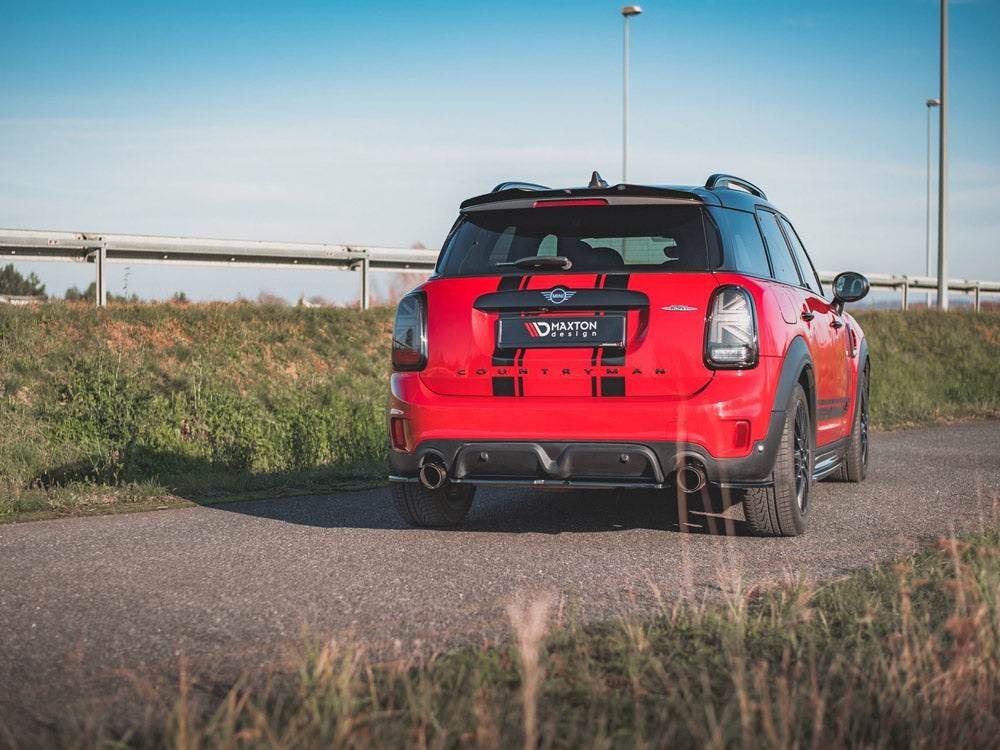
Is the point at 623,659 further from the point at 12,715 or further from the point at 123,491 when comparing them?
the point at 123,491

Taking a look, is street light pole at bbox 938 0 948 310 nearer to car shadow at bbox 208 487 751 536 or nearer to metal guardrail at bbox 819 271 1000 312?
metal guardrail at bbox 819 271 1000 312

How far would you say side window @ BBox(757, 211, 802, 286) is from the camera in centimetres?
685

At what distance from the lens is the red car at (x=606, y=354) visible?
5.65 meters

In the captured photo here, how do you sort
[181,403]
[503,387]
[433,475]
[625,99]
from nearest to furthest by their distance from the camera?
[503,387] → [433,475] → [181,403] → [625,99]

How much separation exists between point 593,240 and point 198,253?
15.7 metres

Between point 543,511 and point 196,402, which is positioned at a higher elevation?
point 196,402

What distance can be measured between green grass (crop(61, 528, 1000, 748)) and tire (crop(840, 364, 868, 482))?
15.6 ft

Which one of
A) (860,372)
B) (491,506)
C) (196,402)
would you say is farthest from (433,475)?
(196,402)

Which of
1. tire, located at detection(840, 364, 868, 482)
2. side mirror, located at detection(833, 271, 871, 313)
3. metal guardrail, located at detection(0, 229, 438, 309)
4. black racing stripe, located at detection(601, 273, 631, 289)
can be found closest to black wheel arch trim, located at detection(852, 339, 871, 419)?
tire, located at detection(840, 364, 868, 482)

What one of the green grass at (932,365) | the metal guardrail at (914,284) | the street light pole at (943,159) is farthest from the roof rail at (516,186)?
the metal guardrail at (914,284)

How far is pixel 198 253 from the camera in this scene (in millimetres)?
20516

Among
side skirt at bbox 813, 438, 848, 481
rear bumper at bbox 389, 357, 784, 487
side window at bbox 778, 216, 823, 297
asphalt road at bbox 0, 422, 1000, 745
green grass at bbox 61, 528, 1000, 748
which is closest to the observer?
green grass at bbox 61, 528, 1000, 748

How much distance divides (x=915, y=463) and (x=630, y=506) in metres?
3.77

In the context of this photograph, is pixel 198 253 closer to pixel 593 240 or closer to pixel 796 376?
pixel 593 240
